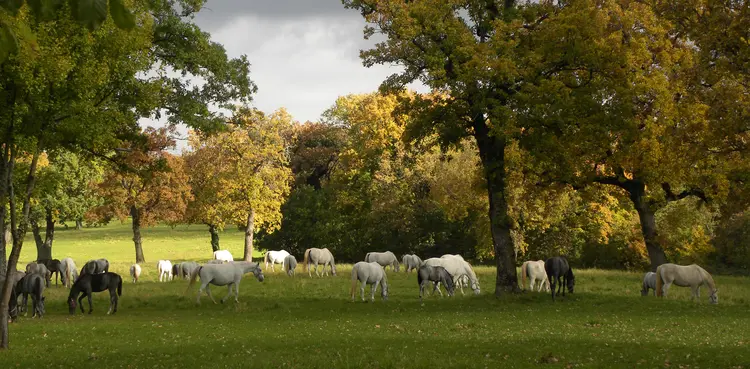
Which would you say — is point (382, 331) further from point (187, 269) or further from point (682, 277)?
point (187, 269)

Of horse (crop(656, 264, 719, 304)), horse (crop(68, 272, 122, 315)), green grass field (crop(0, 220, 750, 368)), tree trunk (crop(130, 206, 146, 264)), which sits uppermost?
tree trunk (crop(130, 206, 146, 264))

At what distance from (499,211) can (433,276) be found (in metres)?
4.51

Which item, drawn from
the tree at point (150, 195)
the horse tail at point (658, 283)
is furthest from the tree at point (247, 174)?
the horse tail at point (658, 283)

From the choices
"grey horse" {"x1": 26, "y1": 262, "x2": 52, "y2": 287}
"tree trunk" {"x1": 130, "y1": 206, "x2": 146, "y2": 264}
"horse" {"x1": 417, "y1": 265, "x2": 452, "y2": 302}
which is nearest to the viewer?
"horse" {"x1": 417, "y1": 265, "x2": 452, "y2": 302}

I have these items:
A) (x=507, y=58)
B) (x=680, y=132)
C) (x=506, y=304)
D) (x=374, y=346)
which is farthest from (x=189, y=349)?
(x=680, y=132)

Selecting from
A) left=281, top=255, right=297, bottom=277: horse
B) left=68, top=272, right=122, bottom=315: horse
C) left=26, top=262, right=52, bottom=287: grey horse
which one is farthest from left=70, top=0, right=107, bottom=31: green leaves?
left=281, top=255, right=297, bottom=277: horse

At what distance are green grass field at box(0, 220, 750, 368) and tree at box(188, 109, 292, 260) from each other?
2092 cm

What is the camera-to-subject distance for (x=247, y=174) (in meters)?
55.9

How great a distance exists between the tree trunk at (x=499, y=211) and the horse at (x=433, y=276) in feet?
9.14

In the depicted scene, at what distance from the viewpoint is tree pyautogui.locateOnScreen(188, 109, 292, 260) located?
183 ft

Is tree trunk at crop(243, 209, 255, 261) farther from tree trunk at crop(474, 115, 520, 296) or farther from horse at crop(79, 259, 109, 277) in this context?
tree trunk at crop(474, 115, 520, 296)

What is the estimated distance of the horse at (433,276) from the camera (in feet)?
98.0

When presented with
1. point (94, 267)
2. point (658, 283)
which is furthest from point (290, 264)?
point (658, 283)

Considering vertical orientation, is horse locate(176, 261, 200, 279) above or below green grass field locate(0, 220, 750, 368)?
above
